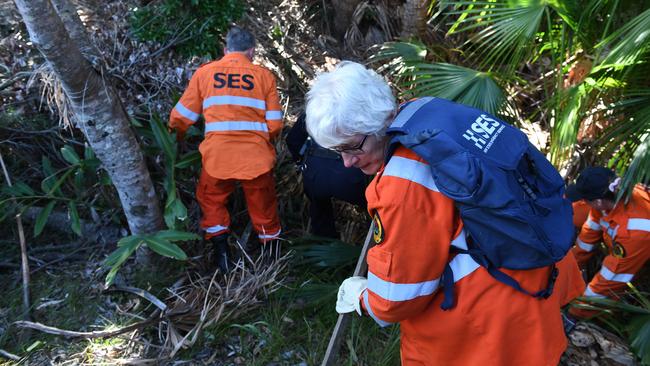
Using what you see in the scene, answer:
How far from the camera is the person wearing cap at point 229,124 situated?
11.8 feet

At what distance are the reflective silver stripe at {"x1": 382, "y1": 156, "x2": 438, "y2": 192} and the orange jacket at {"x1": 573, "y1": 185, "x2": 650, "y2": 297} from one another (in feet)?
7.57

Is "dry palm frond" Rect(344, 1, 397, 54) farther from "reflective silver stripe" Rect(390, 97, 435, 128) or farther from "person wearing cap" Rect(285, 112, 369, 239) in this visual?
"reflective silver stripe" Rect(390, 97, 435, 128)

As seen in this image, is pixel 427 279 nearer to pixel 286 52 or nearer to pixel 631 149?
pixel 631 149

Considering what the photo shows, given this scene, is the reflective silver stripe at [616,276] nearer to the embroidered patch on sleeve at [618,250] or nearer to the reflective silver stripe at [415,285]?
the embroidered patch on sleeve at [618,250]

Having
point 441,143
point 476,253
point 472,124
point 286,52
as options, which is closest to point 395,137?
point 441,143

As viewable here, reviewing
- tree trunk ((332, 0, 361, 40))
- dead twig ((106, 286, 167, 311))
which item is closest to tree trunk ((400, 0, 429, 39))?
tree trunk ((332, 0, 361, 40))

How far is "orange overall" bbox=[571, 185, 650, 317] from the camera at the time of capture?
10.5ft

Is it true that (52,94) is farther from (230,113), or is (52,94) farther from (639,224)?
(639,224)

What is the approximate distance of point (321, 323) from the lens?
326cm

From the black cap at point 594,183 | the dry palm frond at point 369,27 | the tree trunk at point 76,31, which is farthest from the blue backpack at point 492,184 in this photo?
the dry palm frond at point 369,27

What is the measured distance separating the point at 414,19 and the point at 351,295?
11.6ft

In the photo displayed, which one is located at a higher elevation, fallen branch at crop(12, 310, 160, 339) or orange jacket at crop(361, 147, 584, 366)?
orange jacket at crop(361, 147, 584, 366)

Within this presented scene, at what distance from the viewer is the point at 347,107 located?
1604 mm

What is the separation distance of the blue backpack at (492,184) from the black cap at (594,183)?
1.72 m
